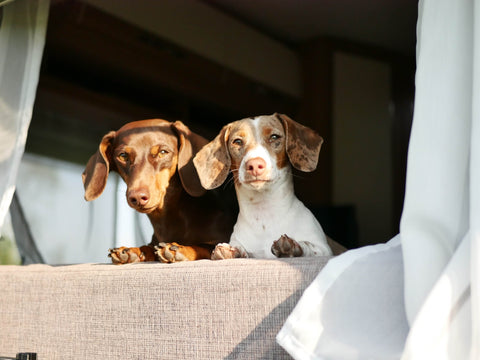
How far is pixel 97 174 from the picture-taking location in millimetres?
2303

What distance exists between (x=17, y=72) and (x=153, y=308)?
1445mm

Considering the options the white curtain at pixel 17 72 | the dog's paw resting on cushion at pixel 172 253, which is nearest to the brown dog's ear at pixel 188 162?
the dog's paw resting on cushion at pixel 172 253

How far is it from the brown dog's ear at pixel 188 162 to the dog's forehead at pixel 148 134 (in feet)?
0.14

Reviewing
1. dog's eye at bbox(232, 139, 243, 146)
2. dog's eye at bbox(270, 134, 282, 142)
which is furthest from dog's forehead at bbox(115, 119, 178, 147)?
dog's eye at bbox(270, 134, 282, 142)

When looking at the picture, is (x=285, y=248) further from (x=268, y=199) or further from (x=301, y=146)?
(x=301, y=146)

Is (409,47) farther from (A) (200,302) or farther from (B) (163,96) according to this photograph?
(A) (200,302)

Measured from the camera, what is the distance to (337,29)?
16.3 ft

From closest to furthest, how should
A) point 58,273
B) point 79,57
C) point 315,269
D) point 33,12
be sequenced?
point 315,269
point 58,273
point 33,12
point 79,57

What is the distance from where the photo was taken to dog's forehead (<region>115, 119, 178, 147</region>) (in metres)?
2.29

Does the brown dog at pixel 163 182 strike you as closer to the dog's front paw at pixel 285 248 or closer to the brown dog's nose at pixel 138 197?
the brown dog's nose at pixel 138 197

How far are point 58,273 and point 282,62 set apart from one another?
3.84 metres

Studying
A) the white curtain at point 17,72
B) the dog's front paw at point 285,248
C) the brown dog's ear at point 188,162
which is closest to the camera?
the dog's front paw at point 285,248

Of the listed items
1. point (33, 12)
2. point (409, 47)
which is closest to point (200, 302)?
point (33, 12)

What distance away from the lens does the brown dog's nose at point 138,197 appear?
81.0 inches
